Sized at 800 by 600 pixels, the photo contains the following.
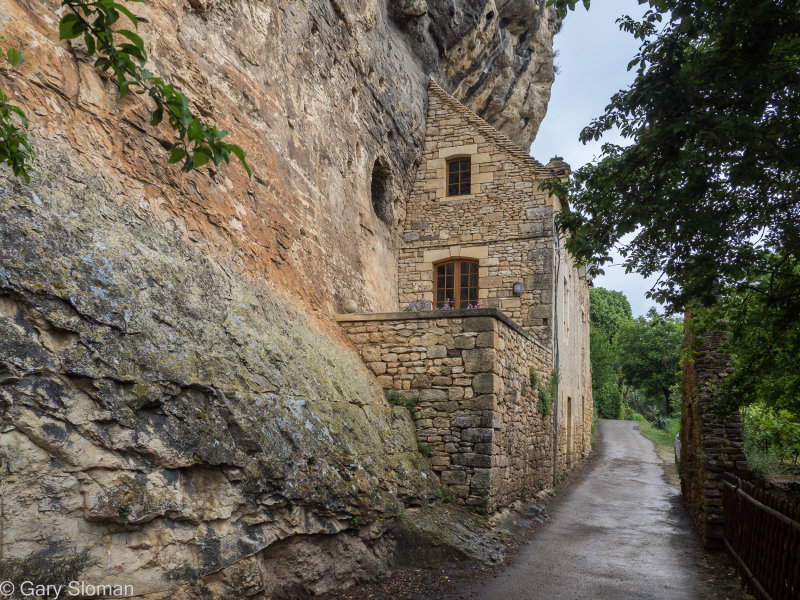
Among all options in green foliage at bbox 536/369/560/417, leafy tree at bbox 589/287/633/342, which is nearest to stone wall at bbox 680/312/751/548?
green foliage at bbox 536/369/560/417

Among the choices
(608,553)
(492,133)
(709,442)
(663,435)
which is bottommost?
(608,553)

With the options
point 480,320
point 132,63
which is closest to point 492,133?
point 480,320

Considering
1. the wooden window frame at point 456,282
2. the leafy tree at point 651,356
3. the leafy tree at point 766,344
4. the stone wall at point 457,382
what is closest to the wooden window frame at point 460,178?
the wooden window frame at point 456,282

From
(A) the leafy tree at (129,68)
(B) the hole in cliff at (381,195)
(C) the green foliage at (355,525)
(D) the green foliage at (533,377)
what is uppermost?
(B) the hole in cliff at (381,195)

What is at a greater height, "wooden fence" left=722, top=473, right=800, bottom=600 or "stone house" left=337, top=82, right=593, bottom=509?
"stone house" left=337, top=82, right=593, bottom=509

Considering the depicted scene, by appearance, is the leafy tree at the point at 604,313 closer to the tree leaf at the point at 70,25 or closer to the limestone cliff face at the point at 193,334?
the limestone cliff face at the point at 193,334

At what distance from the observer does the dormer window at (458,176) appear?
14.0 m

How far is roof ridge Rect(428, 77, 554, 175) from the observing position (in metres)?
13.2

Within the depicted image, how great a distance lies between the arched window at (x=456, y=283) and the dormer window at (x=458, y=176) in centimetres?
174

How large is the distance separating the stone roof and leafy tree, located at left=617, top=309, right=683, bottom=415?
23602mm

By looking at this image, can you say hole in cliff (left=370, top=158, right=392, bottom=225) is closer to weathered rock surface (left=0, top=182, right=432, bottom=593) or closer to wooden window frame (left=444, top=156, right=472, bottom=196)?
wooden window frame (left=444, top=156, right=472, bottom=196)

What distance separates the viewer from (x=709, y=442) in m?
8.12

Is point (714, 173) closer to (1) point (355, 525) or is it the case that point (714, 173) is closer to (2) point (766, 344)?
(2) point (766, 344)

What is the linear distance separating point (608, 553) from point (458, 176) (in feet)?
29.8
